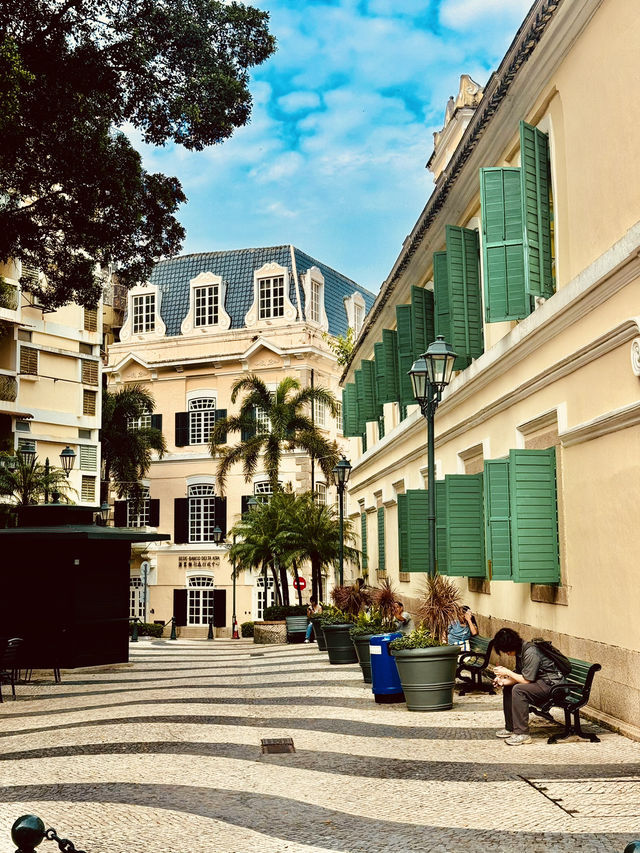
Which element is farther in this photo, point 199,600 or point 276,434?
point 199,600

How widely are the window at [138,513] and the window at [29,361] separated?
11060 millimetres

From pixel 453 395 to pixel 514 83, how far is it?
20.0ft

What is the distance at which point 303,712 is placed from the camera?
1235 centimetres

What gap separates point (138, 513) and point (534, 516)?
3848cm

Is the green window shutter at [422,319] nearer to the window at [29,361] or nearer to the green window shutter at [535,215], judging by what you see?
the green window shutter at [535,215]

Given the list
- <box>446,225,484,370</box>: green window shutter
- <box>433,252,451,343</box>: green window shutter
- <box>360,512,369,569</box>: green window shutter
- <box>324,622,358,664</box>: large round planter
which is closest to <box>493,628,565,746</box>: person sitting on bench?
<box>446,225,484,370</box>: green window shutter

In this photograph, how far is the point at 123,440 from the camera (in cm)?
4559

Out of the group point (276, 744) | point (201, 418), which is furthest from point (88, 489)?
point (276, 744)

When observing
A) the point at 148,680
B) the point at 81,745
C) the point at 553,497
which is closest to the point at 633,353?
the point at 553,497

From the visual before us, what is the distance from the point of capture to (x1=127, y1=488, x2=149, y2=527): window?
48.8 metres

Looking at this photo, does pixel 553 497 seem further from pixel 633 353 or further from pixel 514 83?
pixel 514 83

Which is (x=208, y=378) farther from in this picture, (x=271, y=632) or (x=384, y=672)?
(x=384, y=672)

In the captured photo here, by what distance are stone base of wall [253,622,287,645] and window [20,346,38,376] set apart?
15.2 m

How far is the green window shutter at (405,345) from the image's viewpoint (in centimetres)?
1923
